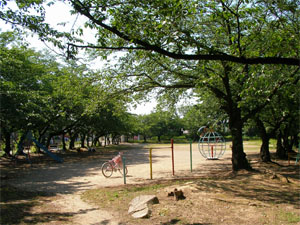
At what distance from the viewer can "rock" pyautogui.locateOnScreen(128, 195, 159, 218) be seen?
5492mm

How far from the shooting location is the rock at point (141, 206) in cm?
549

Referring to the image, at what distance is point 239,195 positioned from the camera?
23.0 feet

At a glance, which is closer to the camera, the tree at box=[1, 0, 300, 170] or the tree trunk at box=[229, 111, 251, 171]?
the tree at box=[1, 0, 300, 170]

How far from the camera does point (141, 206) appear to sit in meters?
5.89

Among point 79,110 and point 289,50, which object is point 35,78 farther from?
point 289,50

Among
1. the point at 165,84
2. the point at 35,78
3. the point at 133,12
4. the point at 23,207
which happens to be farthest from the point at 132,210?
the point at 35,78

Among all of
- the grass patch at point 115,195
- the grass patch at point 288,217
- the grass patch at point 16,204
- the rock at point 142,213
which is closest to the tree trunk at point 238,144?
the grass patch at point 115,195

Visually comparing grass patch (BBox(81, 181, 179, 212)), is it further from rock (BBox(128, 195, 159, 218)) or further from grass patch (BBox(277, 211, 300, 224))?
grass patch (BBox(277, 211, 300, 224))

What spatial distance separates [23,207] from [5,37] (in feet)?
45.5

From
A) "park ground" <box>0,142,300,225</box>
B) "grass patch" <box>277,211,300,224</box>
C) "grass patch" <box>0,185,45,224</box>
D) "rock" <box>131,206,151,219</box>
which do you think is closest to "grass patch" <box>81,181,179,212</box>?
"park ground" <box>0,142,300,225</box>

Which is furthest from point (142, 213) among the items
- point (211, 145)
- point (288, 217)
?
point (211, 145)

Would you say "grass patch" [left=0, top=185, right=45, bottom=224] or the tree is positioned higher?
the tree

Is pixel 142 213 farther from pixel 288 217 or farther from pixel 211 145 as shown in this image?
pixel 211 145

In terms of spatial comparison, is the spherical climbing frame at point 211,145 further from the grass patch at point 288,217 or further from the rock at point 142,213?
the rock at point 142,213
